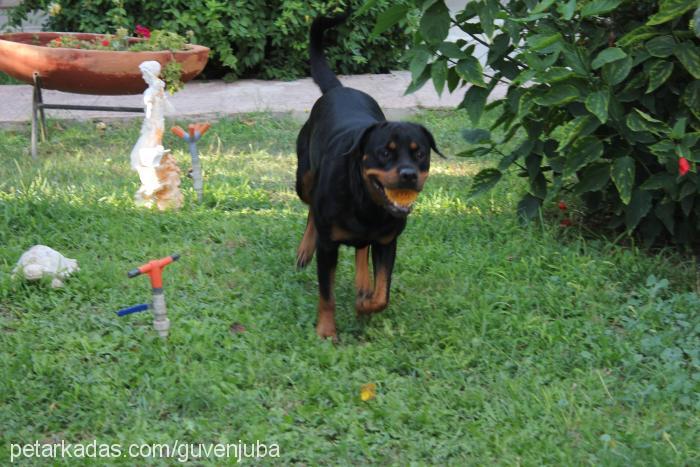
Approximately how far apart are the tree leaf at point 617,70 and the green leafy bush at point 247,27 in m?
5.33

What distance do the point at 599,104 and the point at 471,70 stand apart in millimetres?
786

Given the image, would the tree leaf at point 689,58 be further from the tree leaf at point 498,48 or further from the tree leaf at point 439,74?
the tree leaf at point 439,74

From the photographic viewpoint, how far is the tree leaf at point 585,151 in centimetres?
484

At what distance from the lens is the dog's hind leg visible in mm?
5125

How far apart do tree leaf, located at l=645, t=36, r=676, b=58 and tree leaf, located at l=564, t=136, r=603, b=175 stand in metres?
0.52

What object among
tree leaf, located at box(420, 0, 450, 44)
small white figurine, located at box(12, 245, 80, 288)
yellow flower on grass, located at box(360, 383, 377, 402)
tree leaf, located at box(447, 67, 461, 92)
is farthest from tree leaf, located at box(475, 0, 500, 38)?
small white figurine, located at box(12, 245, 80, 288)

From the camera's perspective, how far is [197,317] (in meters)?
4.56

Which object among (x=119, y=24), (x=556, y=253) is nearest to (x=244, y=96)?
(x=119, y=24)

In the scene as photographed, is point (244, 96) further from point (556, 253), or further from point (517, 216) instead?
point (556, 253)

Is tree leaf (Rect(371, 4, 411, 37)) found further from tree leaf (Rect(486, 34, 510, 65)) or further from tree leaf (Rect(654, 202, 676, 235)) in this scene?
tree leaf (Rect(654, 202, 676, 235))

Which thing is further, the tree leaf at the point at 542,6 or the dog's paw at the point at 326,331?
the tree leaf at the point at 542,6

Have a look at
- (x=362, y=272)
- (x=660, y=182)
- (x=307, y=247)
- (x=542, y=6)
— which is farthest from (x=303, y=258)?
(x=660, y=182)

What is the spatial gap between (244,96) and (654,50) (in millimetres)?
5461

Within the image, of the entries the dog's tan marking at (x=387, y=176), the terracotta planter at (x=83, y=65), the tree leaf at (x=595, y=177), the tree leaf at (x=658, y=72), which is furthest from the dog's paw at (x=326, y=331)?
the terracotta planter at (x=83, y=65)
